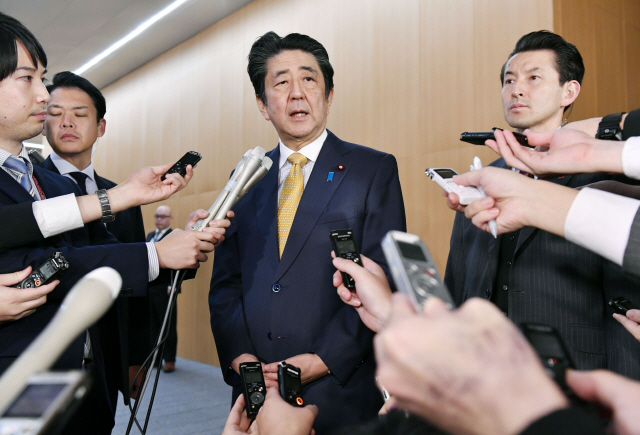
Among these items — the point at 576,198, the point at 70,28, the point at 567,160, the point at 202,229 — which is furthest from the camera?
the point at 70,28

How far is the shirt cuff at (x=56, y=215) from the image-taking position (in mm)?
1442

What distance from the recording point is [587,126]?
154cm

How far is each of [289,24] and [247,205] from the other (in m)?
3.89

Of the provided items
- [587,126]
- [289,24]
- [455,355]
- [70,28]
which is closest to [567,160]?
[587,126]

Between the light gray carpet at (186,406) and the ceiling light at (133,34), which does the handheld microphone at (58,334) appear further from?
Answer: the ceiling light at (133,34)

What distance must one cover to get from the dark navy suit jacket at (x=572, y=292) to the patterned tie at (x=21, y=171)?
1594mm

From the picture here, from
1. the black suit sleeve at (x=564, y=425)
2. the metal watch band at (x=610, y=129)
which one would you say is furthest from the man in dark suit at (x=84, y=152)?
the black suit sleeve at (x=564, y=425)

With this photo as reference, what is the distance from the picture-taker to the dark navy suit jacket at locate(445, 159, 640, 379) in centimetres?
148

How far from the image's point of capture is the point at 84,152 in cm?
265

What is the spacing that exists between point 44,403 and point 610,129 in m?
1.52

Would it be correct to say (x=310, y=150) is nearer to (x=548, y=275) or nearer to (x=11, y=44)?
(x=548, y=275)

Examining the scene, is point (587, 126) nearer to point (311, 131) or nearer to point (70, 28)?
point (311, 131)

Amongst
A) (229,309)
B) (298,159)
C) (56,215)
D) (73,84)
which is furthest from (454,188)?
(73,84)

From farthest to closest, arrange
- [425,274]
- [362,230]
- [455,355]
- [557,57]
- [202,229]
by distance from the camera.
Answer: [557,57]
[362,230]
[202,229]
[425,274]
[455,355]
